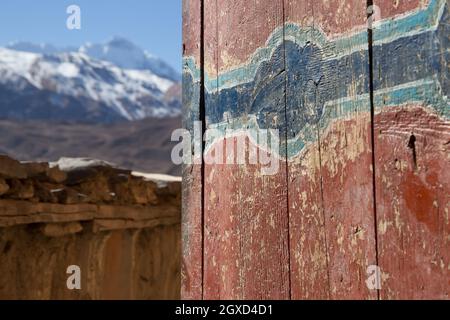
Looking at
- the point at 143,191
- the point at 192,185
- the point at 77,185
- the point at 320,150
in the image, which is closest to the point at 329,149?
the point at 320,150

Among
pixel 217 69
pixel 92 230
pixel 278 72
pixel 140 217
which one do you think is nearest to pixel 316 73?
pixel 278 72

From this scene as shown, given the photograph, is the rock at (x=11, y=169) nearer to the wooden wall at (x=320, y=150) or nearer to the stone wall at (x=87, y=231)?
the stone wall at (x=87, y=231)

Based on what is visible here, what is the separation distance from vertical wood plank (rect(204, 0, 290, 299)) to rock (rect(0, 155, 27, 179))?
2.57 meters

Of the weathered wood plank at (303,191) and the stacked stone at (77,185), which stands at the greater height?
the stacked stone at (77,185)

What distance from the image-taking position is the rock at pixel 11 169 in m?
4.26

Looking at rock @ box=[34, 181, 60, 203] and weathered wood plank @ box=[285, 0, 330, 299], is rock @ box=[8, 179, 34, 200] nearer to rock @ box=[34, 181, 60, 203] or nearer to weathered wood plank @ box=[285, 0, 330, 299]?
rock @ box=[34, 181, 60, 203]

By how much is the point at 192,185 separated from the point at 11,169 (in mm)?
2603

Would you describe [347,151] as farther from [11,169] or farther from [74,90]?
[74,90]

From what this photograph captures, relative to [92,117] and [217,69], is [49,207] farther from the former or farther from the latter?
[92,117]

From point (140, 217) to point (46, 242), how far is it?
1.43 m

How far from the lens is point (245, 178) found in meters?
1.86

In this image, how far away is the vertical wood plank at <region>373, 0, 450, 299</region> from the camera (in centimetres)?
138

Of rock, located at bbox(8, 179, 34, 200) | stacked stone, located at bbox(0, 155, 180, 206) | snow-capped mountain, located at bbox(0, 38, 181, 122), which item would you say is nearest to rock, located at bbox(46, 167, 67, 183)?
stacked stone, located at bbox(0, 155, 180, 206)

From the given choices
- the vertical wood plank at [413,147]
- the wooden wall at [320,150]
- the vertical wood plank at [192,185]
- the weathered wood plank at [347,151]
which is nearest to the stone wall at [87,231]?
the vertical wood plank at [192,185]
